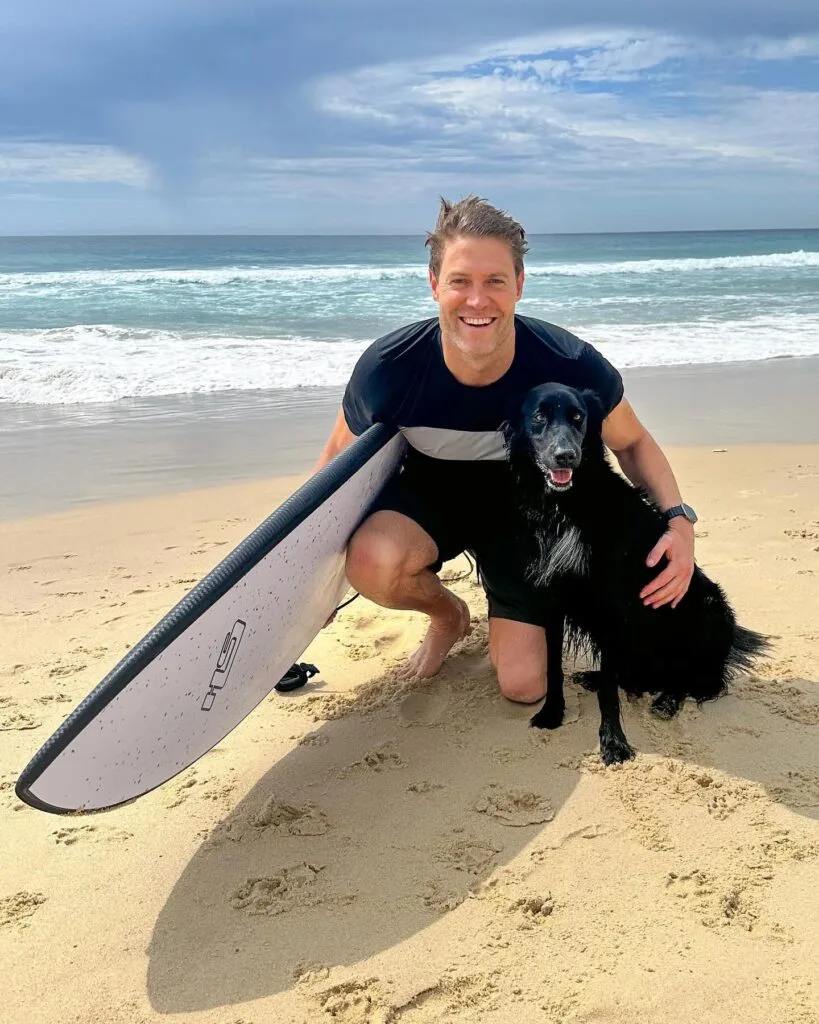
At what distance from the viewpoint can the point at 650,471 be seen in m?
2.74

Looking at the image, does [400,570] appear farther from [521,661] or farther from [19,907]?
[19,907]

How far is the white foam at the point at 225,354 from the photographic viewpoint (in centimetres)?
836

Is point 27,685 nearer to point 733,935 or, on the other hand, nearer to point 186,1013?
point 186,1013

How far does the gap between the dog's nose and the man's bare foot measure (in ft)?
2.84

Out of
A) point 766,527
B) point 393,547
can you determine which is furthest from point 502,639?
point 766,527

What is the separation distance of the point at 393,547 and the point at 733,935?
1.38 meters

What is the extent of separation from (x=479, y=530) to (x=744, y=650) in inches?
37.0

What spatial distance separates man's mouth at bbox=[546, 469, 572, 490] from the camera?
2.37m

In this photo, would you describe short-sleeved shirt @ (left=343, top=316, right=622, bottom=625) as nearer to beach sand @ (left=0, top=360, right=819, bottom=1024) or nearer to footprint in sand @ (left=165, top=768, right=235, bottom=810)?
beach sand @ (left=0, top=360, right=819, bottom=1024)

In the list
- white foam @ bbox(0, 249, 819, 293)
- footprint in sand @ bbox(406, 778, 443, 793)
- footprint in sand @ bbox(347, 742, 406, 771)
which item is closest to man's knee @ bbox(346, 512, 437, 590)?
footprint in sand @ bbox(347, 742, 406, 771)

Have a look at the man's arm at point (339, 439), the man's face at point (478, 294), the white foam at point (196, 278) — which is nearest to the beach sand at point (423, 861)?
the man's arm at point (339, 439)

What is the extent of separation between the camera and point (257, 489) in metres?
5.34

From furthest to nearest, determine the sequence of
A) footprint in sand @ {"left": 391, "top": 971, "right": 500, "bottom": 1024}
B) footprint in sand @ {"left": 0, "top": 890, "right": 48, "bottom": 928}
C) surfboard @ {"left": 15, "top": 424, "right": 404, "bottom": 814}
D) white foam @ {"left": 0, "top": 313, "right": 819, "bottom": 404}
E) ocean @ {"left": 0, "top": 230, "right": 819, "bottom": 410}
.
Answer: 1. ocean @ {"left": 0, "top": 230, "right": 819, "bottom": 410}
2. white foam @ {"left": 0, "top": 313, "right": 819, "bottom": 404}
3. footprint in sand @ {"left": 0, "top": 890, "right": 48, "bottom": 928}
4. surfboard @ {"left": 15, "top": 424, "right": 404, "bottom": 814}
5. footprint in sand @ {"left": 391, "top": 971, "right": 500, "bottom": 1024}

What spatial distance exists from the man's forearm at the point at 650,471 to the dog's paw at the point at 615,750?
0.68 metres
